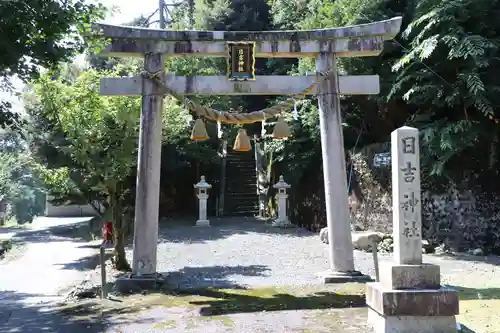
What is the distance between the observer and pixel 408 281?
211 inches

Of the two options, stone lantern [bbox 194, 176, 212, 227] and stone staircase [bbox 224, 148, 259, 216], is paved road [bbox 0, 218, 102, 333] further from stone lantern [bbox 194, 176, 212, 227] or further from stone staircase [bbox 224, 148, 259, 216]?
stone staircase [bbox 224, 148, 259, 216]

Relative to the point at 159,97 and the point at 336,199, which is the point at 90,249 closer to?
the point at 159,97

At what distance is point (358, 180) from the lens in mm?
16609

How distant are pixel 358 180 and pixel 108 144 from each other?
8.96 meters

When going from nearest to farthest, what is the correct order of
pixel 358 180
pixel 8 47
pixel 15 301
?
pixel 8 47 < pixel 15 301 < pixel 358 180

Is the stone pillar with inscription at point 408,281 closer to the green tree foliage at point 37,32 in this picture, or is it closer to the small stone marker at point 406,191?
the small stone marker at point 406,191

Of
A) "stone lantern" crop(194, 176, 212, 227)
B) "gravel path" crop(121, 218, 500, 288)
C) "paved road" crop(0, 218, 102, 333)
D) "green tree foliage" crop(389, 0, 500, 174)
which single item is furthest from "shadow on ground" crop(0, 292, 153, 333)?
"stone lantern" crop(194, 176, 212, 227)

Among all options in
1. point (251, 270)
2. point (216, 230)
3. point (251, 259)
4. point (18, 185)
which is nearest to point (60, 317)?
point (251, 270)

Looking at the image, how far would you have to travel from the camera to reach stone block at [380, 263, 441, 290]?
5336mm

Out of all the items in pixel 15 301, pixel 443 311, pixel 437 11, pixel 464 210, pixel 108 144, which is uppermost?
pixel 437 11

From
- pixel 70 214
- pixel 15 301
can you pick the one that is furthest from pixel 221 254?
pixel 70 214

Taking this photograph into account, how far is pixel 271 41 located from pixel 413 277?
18.6 feet

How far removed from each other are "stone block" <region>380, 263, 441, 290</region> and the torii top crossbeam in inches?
205

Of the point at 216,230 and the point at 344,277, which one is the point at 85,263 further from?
the point at 344,277
